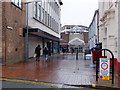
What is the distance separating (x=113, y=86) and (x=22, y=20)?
12233 mm

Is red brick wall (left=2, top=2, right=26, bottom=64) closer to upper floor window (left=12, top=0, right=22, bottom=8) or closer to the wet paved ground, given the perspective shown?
upper floor window (left=12, top=0, right=22, bottom=8)

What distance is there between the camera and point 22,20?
16.0 metres

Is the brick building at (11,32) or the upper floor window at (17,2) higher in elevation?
the upper floor window at (17,2)

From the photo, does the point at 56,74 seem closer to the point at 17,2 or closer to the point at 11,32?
the point at 11,32

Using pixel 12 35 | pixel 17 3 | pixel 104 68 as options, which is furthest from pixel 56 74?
pixel 17 3

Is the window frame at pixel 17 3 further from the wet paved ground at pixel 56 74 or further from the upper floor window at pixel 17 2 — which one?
the wet paved ground at pixel 56 74

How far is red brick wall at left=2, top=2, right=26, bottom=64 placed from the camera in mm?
12312

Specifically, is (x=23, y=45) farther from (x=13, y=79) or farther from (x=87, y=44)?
(x=87, y=44)

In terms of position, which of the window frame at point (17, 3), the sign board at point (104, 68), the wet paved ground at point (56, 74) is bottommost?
the wet paved ground at point (56, 74)

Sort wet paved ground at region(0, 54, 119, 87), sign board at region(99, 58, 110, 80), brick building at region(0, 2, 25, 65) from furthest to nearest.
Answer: brick building at region(0, 2, 25, 65) < wet paved ground at region(0, 54, 119, 87) < sign board at region(99, 58, 110, 80)

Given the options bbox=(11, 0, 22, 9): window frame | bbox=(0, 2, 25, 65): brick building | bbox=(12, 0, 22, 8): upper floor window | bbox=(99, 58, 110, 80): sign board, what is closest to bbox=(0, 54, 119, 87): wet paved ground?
bbox=(99, 58, 110, 80): sign board

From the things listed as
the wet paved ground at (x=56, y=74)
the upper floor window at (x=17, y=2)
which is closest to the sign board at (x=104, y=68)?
the wet paved ground at (x=56, y=74)

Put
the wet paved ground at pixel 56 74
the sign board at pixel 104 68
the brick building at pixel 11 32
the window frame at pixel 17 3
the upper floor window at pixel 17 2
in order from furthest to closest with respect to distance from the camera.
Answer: the upper floor window at pixel 17 2
the window frame at pixel 17 3
the brick building at pixel 11 32
the wet paved ground at pixel 56 74
the sign board at pixel 104 68

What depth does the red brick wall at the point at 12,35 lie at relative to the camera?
12.3m
